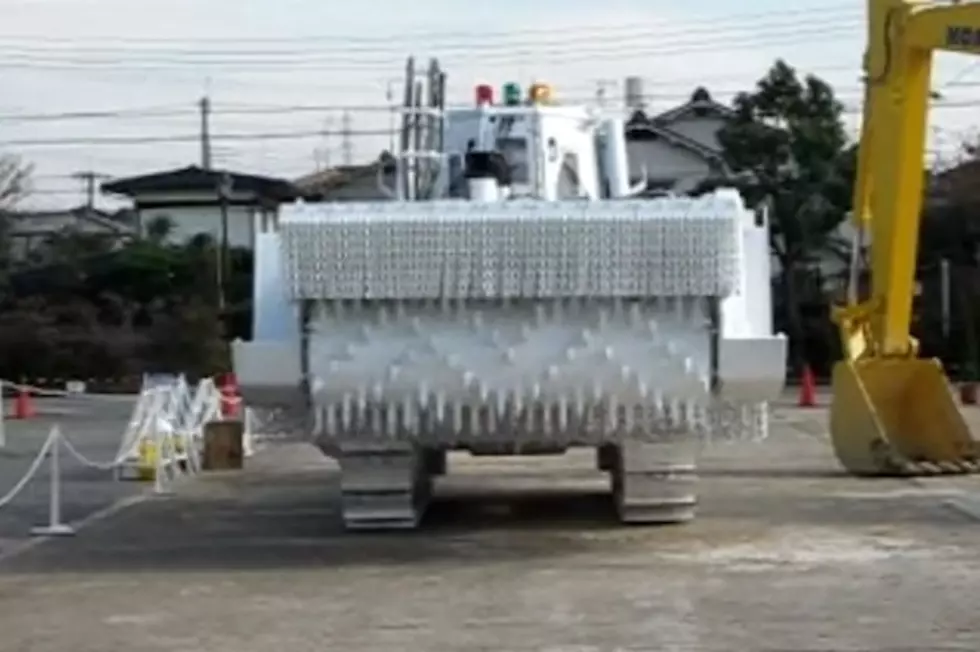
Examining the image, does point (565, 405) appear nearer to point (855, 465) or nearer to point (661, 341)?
point (661, 341)

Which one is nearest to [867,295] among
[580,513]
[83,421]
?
[580,513]

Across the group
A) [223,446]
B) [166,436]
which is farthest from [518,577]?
[223,446]

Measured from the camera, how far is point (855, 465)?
2286cm

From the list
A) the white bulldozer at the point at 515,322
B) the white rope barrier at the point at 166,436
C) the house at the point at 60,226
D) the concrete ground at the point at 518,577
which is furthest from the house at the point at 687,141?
the white bulldozer at the point at 515,322

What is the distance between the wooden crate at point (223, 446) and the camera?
25.2 m

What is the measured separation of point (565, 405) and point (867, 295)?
38.1 feet

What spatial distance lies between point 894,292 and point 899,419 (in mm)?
1398

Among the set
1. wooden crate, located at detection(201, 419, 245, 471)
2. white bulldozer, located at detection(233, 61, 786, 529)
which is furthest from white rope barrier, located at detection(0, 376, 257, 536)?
white bulldozer, located at detection(233, 61, 786, 529)

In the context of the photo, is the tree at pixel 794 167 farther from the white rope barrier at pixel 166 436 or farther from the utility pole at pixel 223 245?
the white rope barrier at pixel 166 436

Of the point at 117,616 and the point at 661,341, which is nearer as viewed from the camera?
the point at 117,616

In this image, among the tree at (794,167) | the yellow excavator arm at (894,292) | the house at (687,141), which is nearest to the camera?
the yellow excavator arm at (894,292)

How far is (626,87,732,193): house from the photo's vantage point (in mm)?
59781

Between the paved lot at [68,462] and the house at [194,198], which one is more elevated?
the house at [194,198]

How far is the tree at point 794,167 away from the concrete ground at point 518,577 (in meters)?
36.3
